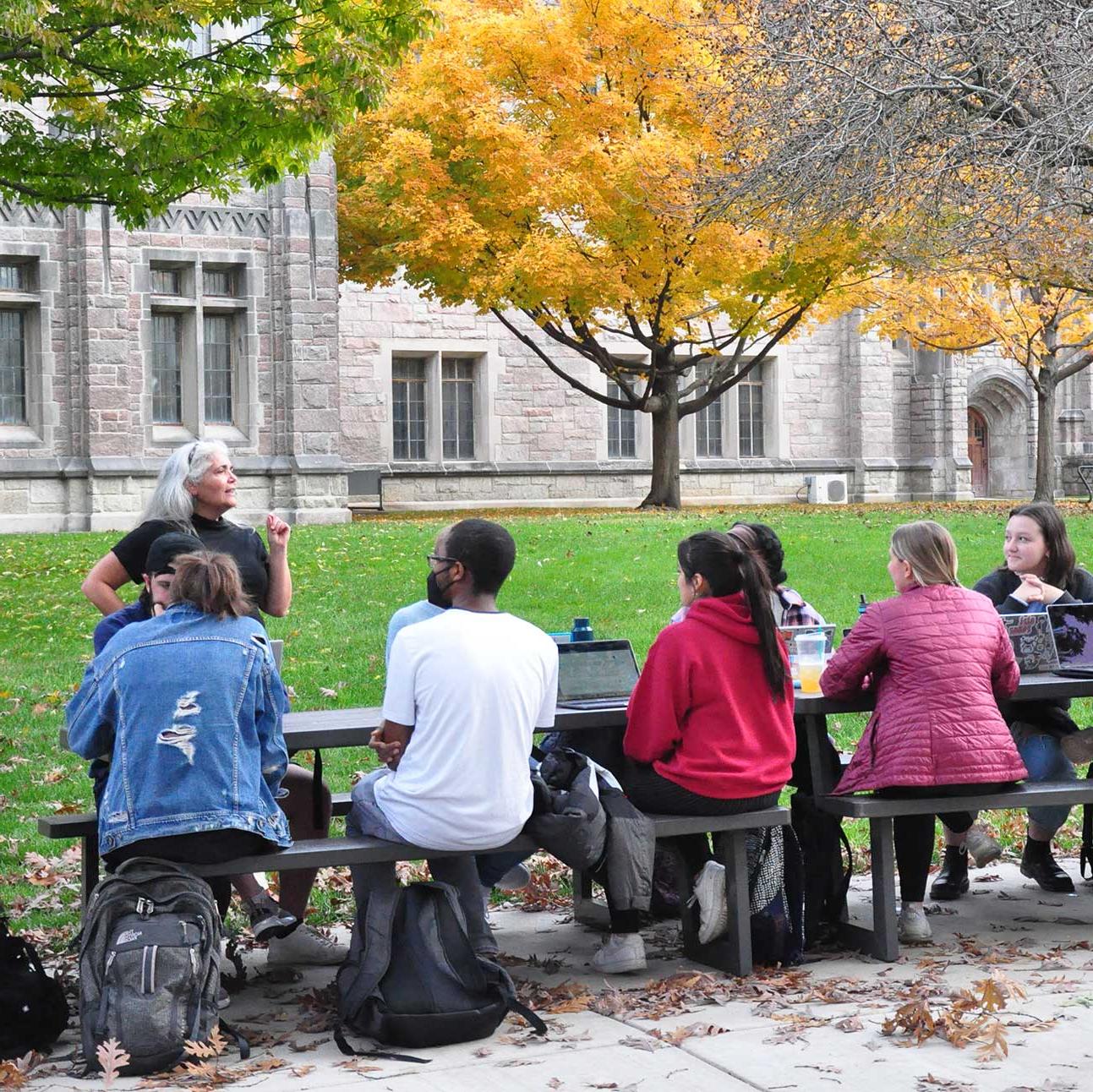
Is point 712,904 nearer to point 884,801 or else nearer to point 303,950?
point 884,801

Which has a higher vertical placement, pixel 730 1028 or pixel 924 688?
pixel 924 688

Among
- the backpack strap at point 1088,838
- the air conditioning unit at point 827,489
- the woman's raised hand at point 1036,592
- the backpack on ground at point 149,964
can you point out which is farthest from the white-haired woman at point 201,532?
the air conditioning unit at point 827,489

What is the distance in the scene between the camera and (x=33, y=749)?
9625 mm

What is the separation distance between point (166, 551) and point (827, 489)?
31.3m

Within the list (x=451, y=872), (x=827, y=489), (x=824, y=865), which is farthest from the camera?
(x=827, y=489)

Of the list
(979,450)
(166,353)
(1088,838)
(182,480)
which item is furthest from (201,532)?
(979,450)

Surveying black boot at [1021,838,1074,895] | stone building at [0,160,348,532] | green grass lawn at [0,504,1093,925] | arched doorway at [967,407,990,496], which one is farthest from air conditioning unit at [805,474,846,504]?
black boot at [1021,838,1074,895]

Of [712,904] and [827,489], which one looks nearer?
[712,904]

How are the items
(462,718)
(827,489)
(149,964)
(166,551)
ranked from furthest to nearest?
(827,489) < (166,551) < (462,718) < (149,964)

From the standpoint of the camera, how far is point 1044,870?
701 centimetres

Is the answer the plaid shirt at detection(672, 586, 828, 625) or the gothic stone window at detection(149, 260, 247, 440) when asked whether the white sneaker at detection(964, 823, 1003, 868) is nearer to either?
the plaid shirt at detection(672, 586, 828, 625)

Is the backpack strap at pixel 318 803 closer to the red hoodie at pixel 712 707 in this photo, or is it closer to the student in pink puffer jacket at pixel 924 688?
the red hoodie at pixel 712 707

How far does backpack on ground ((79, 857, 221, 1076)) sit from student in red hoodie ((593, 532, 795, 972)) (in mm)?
1504

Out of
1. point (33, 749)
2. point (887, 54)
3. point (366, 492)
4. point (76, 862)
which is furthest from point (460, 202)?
point (76, 862)
